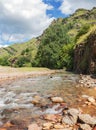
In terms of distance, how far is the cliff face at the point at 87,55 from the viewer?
59200 mm

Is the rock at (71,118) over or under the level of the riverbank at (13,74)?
under

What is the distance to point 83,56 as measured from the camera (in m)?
71.6

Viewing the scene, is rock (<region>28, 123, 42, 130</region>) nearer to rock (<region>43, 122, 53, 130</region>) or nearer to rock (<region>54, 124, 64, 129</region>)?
rock (<region>43, 122, 53, 130</region>)

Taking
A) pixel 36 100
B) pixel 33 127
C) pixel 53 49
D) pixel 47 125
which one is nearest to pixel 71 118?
pixel 47 125

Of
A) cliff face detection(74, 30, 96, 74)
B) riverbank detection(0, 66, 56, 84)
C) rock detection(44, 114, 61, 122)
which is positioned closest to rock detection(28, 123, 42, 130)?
rock detection(44, 114, 61, 122)

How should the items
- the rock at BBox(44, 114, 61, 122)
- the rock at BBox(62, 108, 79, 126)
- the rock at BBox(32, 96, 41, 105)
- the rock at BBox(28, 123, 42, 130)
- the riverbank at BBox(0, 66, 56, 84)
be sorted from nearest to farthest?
the rock at BBox(28, 123, 42, 130) → the rock at BBox(62, 108, 79, 126) → the rock at BBox(44, 114, 61, 122) → the rock at BBox(32, 96, 41, 105) → the riverbank at BBox(0, 66, 56, 84)

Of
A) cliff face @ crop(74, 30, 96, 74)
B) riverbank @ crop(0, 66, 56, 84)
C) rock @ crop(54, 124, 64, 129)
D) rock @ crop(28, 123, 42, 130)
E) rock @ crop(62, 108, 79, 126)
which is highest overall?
cliff face @ crop(74, 30, 96, 74)

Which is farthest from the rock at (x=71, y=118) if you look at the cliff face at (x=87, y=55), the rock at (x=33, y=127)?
the cliff face at (x=87, y=55)

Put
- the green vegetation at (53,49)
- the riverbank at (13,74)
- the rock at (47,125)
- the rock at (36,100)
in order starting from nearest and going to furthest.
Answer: the rock at (47,125) < the rock at (36,100) < the riverbank at (13,74) < the green vegetation at (53,49)

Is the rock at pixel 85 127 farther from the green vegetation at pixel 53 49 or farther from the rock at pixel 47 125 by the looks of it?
the green vegetation at pixel 53 49

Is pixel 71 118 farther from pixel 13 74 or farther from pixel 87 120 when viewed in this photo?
pixel 13 74

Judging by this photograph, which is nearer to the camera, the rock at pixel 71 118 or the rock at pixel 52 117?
the rock at pixel 71 118

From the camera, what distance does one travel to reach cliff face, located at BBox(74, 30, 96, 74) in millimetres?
59200

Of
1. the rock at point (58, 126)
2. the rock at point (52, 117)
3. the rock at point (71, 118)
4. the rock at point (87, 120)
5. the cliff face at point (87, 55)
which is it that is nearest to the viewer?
the rock at point (58, 126)
